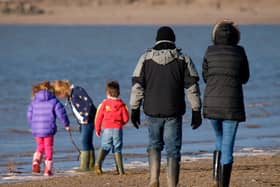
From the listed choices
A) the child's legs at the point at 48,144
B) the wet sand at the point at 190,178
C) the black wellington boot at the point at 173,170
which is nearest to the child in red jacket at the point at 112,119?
the wet sand at the point at 190,178

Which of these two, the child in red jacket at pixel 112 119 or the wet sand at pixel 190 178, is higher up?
the child in red jacket at pixel 112 119

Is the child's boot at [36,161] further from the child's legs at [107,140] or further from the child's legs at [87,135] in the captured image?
the child's legs at [107,140]

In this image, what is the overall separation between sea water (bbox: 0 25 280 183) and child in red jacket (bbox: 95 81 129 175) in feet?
3.99

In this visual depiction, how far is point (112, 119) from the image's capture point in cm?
1337

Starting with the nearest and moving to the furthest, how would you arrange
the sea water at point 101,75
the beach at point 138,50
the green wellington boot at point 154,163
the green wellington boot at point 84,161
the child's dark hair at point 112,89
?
the green wellington boot at point 154,163 → the beach at point 138,50 → the child's dark hair at point 112,89 → the green wellington boot at point 84,161 → the sea water at point 101,75

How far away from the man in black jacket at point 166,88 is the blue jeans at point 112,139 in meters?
2.94

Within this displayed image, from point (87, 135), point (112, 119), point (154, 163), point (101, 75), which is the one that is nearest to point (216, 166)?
point (154, 163)

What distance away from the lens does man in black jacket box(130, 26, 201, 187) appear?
10.4 m

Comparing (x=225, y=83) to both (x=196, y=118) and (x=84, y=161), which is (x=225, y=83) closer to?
(x=196, y=118)

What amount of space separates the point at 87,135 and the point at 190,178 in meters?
2.02

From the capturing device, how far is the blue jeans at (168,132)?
10.5 m

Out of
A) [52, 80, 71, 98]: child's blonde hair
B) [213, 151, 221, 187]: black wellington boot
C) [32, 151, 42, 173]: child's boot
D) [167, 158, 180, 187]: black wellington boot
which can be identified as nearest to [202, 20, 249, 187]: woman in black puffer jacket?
[213, 151, 221, 187]: black wellington boot

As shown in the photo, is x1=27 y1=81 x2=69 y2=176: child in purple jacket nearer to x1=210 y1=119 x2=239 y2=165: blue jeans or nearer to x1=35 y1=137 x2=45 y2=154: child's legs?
x1=35 y1=137 x2=45 y2=154: child's legs

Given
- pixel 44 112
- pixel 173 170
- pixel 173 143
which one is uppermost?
pixel 44 112
